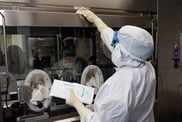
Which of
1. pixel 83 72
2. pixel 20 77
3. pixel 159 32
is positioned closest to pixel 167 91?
pixel 159 32

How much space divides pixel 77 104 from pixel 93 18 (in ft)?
1.76

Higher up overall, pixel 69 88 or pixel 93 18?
pixel 93 18

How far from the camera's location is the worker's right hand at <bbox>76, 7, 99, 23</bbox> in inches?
56.0

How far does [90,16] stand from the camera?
1.44m

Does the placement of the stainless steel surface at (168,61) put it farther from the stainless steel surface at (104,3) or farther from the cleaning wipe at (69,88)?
the cleaning wipe at (69,88)

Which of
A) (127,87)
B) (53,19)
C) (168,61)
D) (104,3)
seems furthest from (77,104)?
(168,61)

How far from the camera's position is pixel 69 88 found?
1.43m

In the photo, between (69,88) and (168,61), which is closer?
(69,88)

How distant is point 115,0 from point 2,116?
103 cm

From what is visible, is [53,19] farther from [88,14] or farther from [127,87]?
[127,87]

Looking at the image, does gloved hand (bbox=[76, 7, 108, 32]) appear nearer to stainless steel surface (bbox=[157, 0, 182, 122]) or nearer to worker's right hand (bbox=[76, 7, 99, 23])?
worker's right hand (bbox=[76, 7, 99, 23])

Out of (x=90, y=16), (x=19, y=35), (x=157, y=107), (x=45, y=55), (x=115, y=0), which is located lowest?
(x=157, y=107)

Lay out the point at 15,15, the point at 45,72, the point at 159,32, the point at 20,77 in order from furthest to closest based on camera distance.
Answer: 1. the point at 159,32
2. the point at 45,72
3. the point at 20,77
4. the point at 15,15

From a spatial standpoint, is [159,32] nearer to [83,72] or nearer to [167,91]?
[167,91]
